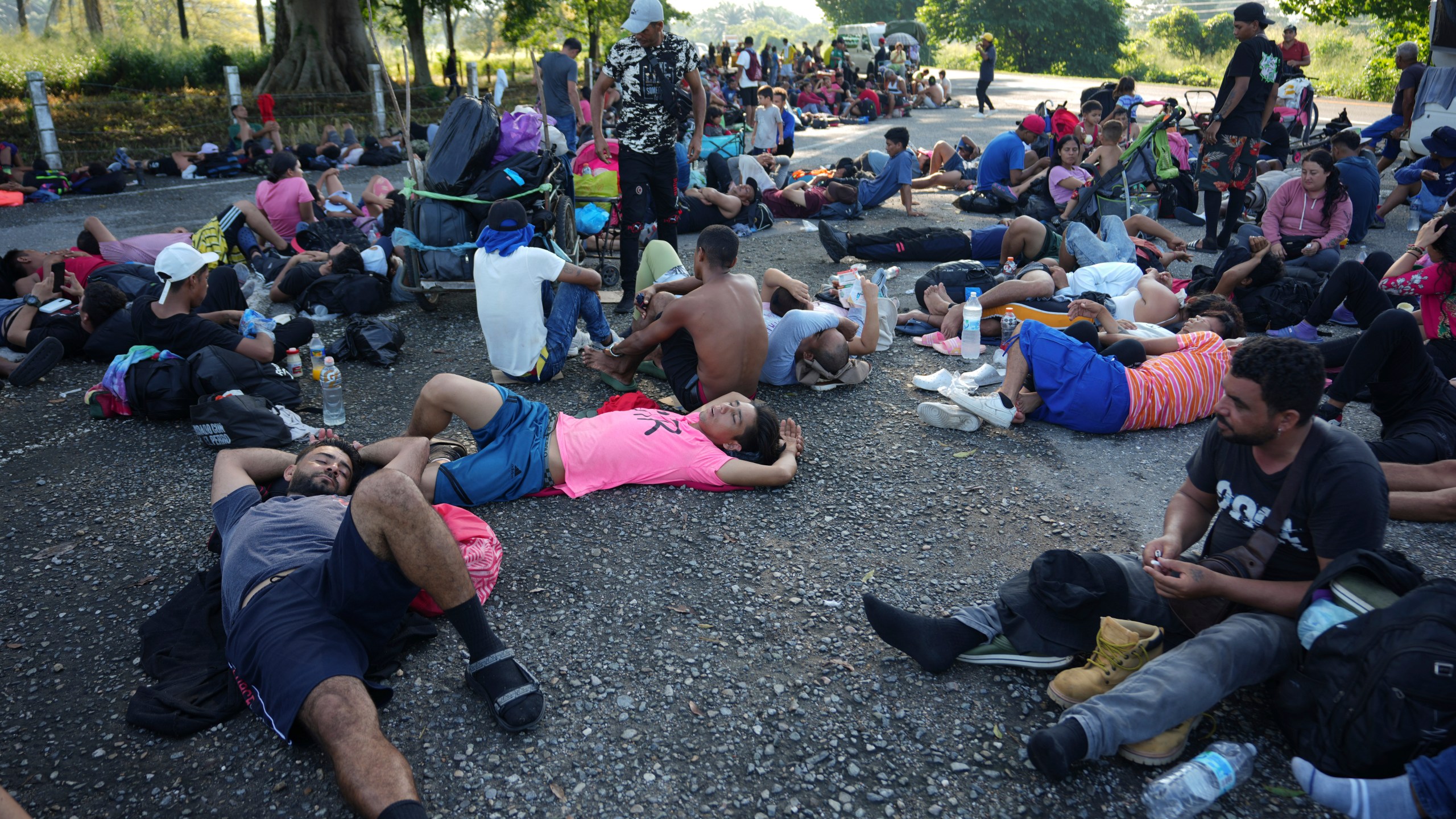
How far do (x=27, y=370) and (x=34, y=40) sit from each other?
2346 cm

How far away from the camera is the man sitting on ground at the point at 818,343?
17.5 ft

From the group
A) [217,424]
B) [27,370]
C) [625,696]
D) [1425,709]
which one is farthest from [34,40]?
[1425,709]

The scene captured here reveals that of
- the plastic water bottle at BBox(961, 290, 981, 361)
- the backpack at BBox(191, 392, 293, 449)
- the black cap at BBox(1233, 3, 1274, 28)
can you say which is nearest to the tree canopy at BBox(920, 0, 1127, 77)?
the black cap at BBox(1233, 3, 1274, 28)

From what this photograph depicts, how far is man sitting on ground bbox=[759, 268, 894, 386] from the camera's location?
5.32 meters

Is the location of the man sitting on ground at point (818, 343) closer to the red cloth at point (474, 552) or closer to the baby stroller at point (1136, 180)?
the red cloth at point (474, 552)

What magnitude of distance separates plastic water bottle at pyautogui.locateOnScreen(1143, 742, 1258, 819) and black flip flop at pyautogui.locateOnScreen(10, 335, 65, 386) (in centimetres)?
657

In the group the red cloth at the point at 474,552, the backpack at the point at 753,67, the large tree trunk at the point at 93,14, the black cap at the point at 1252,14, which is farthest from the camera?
the large tree trunk at the point at 93,14

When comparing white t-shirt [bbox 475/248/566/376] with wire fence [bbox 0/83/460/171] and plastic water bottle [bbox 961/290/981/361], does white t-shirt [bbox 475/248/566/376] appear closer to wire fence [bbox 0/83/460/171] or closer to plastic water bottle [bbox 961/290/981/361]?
plastic water bottle [bbox 961/290/981/361]

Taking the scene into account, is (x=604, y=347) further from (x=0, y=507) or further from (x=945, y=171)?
(x=945, y=171)

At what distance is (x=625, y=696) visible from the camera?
113 inches

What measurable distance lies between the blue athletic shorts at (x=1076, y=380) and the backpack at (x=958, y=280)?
1816mm

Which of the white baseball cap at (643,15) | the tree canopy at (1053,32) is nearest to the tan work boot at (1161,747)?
the white baseball cap at (643,15)

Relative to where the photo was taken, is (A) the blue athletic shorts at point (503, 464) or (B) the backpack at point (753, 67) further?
(B) the backpack at point (753, 67)

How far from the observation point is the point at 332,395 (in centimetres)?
489
